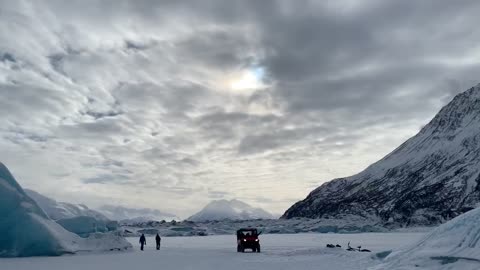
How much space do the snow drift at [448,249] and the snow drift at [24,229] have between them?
106 feet

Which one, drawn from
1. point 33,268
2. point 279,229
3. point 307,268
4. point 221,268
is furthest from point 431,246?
point 279,229

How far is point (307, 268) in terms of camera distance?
1026 inches

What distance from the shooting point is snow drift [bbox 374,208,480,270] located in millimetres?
16016

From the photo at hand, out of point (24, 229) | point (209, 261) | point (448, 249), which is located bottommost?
point (209, 261)

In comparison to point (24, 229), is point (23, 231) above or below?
below

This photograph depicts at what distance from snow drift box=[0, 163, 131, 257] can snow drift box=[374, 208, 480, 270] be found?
3223cm

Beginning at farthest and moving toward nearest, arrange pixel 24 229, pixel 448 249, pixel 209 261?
pixel 24 229 < pixel 209 261 < pixel 448 249

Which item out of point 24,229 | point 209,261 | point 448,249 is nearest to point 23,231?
point 24,229

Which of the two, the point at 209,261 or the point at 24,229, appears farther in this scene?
the point at 24,229

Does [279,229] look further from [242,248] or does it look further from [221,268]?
[221,268]

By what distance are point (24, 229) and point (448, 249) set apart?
120ft

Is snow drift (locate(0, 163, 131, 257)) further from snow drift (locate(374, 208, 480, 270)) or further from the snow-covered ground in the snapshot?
snow drift (locate(374, 208, 480, 270))

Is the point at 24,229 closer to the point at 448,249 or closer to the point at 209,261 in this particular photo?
the point at 209,261

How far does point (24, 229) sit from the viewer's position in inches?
1672
